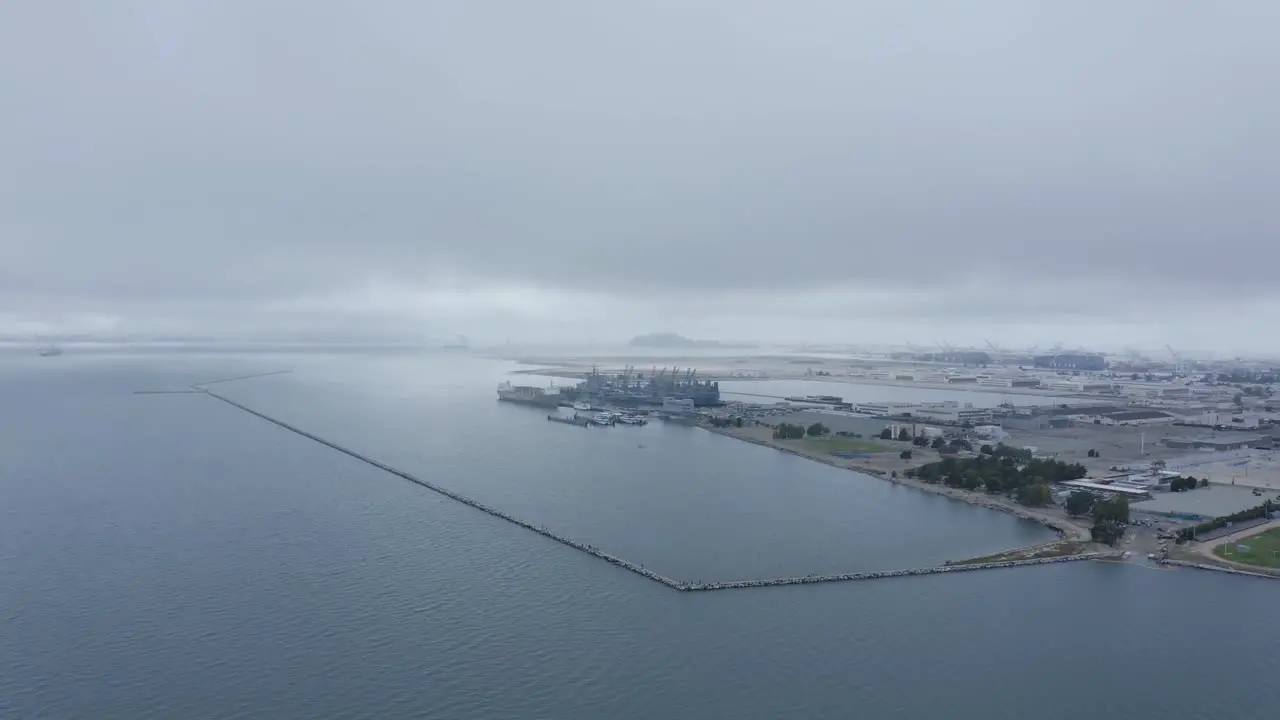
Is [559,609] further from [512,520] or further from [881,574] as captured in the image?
[881,574]

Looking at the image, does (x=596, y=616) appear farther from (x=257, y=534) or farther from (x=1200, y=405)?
(x=1200, y=405)

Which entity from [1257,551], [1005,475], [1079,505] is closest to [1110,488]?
[1005,475]

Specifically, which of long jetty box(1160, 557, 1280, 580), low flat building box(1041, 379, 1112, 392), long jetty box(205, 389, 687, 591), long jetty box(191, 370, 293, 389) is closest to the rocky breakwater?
long jetty box(205, 389, 687, 591)

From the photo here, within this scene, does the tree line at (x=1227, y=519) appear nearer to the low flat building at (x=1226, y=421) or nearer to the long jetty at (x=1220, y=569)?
the long jetty at (x=1220, y=569)

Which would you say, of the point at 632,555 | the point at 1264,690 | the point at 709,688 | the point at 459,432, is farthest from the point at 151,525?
the point at 1264,690

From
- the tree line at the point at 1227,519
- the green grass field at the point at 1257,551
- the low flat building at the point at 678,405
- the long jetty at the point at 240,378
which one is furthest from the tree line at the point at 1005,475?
the long jetty at the point at 240,378

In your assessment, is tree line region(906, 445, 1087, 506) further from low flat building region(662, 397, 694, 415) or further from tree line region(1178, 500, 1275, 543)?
low flat building region(662, 397, 694, 415)
